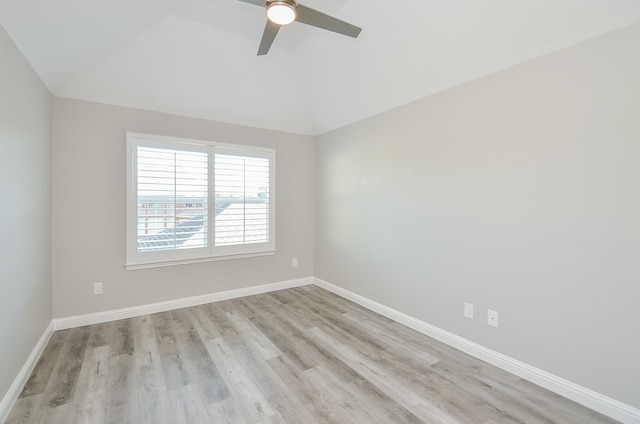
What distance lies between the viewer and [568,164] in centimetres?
196

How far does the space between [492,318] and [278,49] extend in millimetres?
3491

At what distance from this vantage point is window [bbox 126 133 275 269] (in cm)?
327

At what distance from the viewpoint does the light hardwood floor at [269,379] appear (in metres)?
1.80

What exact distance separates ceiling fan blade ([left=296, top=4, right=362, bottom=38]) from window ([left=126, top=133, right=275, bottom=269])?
2.23 metres

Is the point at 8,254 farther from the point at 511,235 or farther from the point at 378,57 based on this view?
the point at 511,235

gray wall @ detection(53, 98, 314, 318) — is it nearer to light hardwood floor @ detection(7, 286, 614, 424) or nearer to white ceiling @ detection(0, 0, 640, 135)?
white ceiling @ detection(0, 0, 640, 135)

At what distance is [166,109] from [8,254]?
2.16m

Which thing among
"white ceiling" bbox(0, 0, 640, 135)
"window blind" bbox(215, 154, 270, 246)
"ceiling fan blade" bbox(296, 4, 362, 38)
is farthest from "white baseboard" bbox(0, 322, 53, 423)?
"ceiling fan blade" bbox(296, 4, 362, 38)

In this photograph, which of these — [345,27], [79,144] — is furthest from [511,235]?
[79,144]

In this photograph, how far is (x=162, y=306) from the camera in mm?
3455

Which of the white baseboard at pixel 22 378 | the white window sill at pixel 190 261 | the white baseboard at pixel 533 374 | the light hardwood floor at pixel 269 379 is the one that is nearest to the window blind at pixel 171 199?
the white window sill at pixel 190 261

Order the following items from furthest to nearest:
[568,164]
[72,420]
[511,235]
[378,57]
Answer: [378,57], [511,235], [568,164], [72,420]

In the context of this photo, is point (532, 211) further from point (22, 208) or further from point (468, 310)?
point (22, 208)

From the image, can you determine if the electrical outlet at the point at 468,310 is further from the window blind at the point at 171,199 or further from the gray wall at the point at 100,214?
the window blind at the point at 171,199
